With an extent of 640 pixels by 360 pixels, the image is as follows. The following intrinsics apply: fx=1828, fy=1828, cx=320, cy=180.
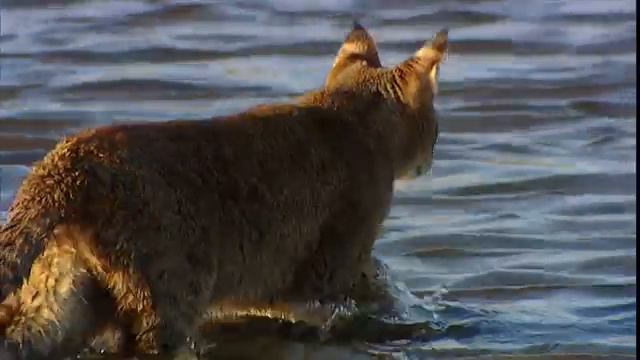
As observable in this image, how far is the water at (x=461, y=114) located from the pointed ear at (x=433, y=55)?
972mm

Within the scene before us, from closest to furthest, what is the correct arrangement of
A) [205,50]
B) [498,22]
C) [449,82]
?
[449,82] → [205,50] → [498,22]

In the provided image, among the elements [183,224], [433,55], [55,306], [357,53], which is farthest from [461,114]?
[55,306]

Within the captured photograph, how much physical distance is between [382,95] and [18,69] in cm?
511

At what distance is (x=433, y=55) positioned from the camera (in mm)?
8781

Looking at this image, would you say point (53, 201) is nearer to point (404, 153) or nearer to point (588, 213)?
point (404, 153)

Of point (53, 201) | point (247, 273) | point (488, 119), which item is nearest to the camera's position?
point (53, 201)

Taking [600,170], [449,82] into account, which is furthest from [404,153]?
[449,82]

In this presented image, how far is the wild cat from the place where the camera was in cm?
663

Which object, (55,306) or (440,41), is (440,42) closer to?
(440,41)

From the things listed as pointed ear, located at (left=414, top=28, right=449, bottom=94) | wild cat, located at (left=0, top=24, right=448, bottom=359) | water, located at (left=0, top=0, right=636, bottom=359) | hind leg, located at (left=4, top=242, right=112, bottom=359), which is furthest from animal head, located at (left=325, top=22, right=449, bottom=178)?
hind leg, located at (left=4, top=242, right=112, bottom=359)

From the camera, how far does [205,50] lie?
45.0ft

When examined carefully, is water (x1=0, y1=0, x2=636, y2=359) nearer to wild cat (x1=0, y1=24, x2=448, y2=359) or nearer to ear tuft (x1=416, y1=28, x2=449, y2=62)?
wild cat (x1=0, y1=24, x2=448, y2=359)

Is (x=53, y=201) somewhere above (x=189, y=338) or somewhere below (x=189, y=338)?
above

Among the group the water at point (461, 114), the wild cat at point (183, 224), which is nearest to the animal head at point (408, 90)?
the wild cat at point (183, 224)
